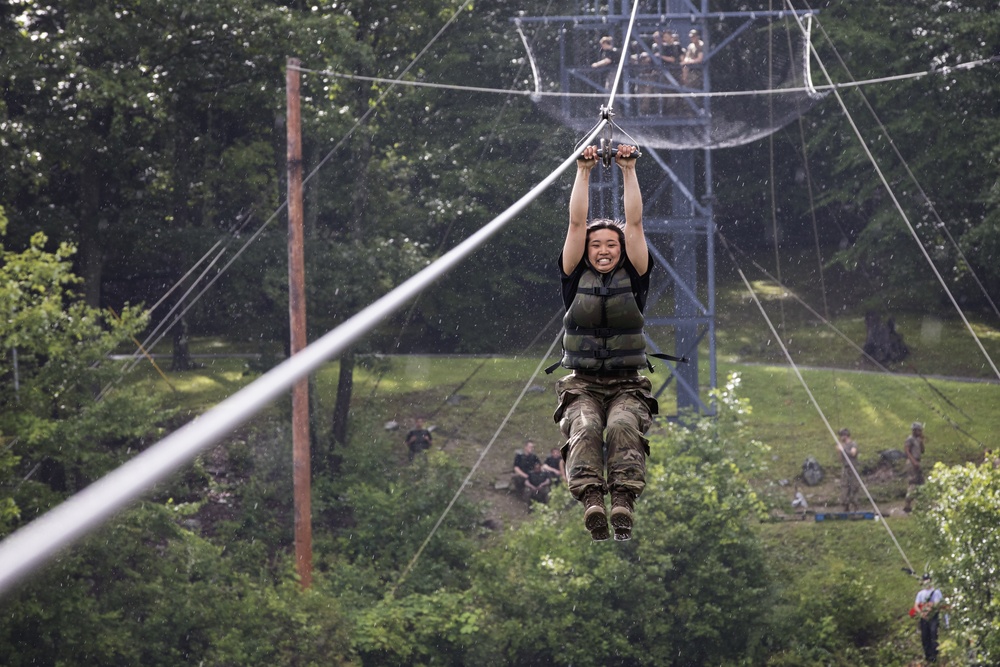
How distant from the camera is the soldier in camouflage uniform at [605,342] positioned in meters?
5.35

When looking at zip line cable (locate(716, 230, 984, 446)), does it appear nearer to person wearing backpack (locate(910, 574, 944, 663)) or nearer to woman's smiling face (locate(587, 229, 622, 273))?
person wearing backpack (locate(910, 574, 944, 663))

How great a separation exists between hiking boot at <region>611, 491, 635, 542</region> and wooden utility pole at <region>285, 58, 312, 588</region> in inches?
436

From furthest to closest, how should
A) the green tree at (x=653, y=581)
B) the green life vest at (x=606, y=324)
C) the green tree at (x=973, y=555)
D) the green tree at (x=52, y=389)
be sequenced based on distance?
1. the green tree at (x=653, y=581)
2. the green tree at (x=52, y=389)
3. the green tree at (x=973, y=555)
4. the green life vest at (x=606, y=324)

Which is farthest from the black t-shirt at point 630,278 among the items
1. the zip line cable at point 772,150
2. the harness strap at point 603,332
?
the zip line cable at point 772,150

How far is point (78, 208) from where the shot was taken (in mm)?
23422

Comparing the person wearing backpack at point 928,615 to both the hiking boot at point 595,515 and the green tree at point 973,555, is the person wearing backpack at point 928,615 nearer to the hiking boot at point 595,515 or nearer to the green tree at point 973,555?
the green tree at point 973,555

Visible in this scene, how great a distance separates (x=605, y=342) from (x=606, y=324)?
0.28ft

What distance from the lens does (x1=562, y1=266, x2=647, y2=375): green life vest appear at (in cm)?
549

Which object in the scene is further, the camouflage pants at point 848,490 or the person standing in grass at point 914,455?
the camouflage pants at point 848,490

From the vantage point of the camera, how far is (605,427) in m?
5.56

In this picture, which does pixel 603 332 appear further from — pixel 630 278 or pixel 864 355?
pixel 864 355

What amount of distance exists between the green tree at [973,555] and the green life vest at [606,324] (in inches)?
429

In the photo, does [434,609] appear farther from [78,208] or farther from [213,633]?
→ [78,208]

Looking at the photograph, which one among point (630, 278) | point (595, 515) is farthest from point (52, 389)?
point (595, 515)
